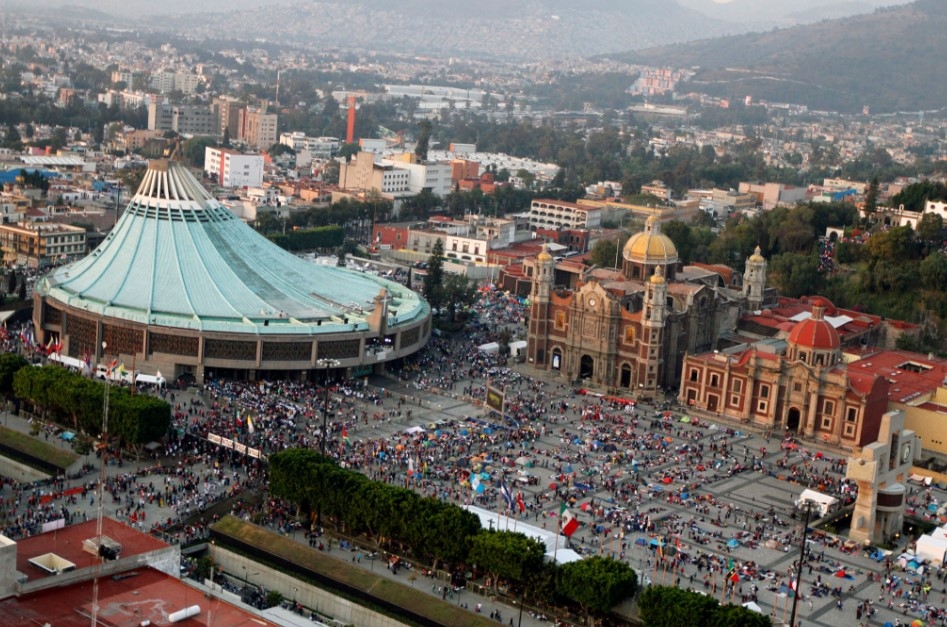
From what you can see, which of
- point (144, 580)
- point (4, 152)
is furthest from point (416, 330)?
point (4, 152)

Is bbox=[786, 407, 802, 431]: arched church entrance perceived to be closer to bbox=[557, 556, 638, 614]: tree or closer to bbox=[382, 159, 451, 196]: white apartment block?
bbox=[557, 556, 638, 614]: tree

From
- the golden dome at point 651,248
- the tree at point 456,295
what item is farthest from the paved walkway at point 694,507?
the tree at point 456,295

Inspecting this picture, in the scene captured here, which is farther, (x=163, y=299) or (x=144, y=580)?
(x=163, y=299)

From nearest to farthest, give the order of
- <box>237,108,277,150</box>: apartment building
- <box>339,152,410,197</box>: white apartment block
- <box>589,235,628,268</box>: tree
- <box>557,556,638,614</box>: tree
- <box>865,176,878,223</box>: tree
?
<box>557,556,638,614</box>: tree
<box>589,235,628,268</box>: tree
<box>865,176,878,223</box>: tree
<box>339,152,410,197</box>: white apartment block
<box>237,108,277,150</box>: apartment building

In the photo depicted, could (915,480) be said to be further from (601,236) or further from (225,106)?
(225,106)

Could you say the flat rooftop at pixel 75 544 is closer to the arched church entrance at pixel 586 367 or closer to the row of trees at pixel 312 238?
the arched church entrance at pixel 586 367

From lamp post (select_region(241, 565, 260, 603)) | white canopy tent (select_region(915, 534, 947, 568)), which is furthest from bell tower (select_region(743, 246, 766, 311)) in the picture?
lamp post (select_region(241, 565, 260, 603))
